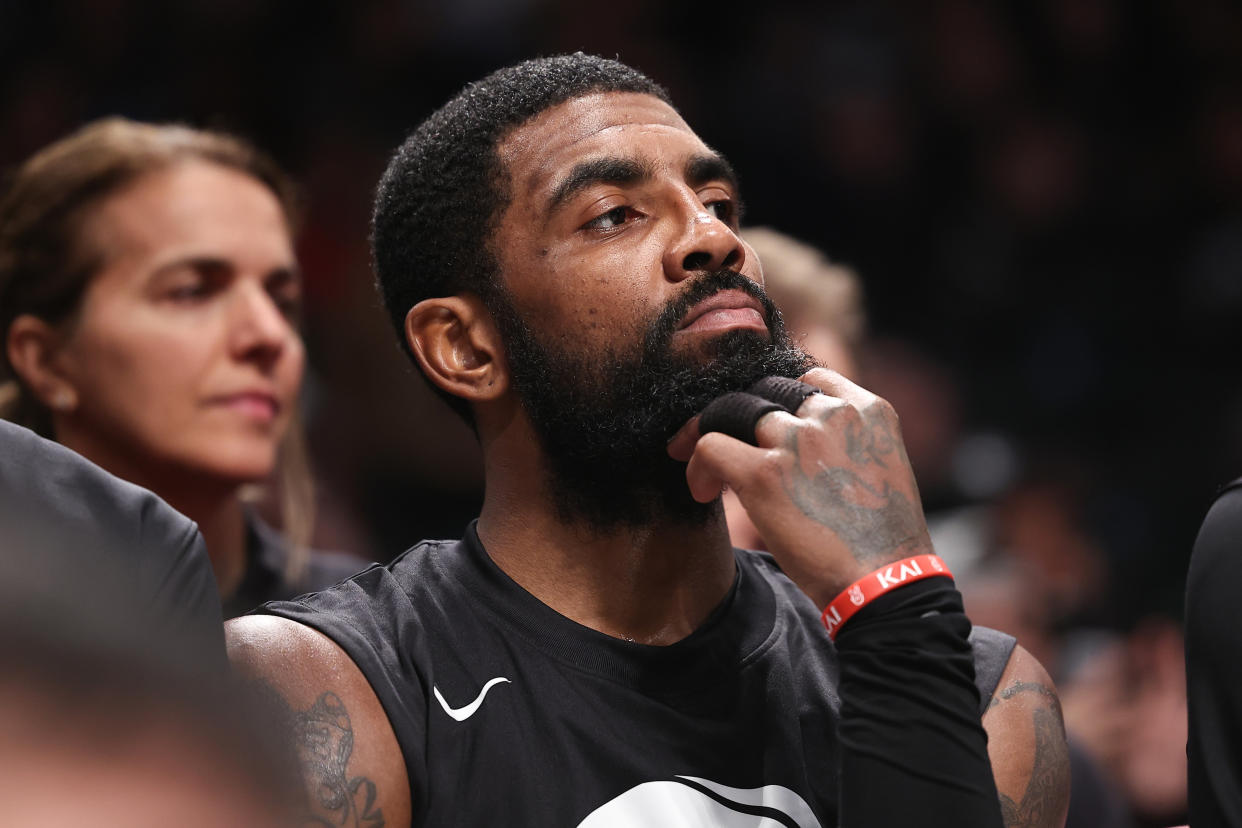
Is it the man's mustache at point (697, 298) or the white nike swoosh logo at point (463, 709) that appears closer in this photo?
the white nike swoosh logo at point (463, 709)

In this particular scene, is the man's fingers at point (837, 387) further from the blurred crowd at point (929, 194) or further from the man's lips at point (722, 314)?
the blurred crowd at point (929, 194)

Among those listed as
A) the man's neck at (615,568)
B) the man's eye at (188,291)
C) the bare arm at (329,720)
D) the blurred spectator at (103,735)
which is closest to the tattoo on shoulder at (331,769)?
the bare arm at (329,720)

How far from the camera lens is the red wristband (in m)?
1.75

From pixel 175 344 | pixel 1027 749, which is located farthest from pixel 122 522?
pixel 175 344

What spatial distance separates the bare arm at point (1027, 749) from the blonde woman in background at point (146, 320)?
179cm

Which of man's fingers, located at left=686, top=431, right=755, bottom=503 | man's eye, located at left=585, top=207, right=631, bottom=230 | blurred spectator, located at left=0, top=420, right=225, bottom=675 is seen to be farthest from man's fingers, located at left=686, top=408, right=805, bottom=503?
blurred spectator, located at left=0, top=420, right=225, bottom=675

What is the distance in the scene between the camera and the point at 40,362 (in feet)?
10.2

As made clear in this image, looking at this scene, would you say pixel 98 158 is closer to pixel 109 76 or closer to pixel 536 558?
pixel 536 558

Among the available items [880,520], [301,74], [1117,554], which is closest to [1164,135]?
[1117,554]

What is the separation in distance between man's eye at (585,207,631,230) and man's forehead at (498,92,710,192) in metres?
0.09

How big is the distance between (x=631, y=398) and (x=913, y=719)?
64 centimetres

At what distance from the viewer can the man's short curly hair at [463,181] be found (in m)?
2.20

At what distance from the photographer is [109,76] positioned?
5.16 metres

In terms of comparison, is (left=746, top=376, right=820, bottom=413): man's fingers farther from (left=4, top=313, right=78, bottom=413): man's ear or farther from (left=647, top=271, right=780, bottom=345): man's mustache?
(left=4, top=313, right=78, bottom=413): man's ear
